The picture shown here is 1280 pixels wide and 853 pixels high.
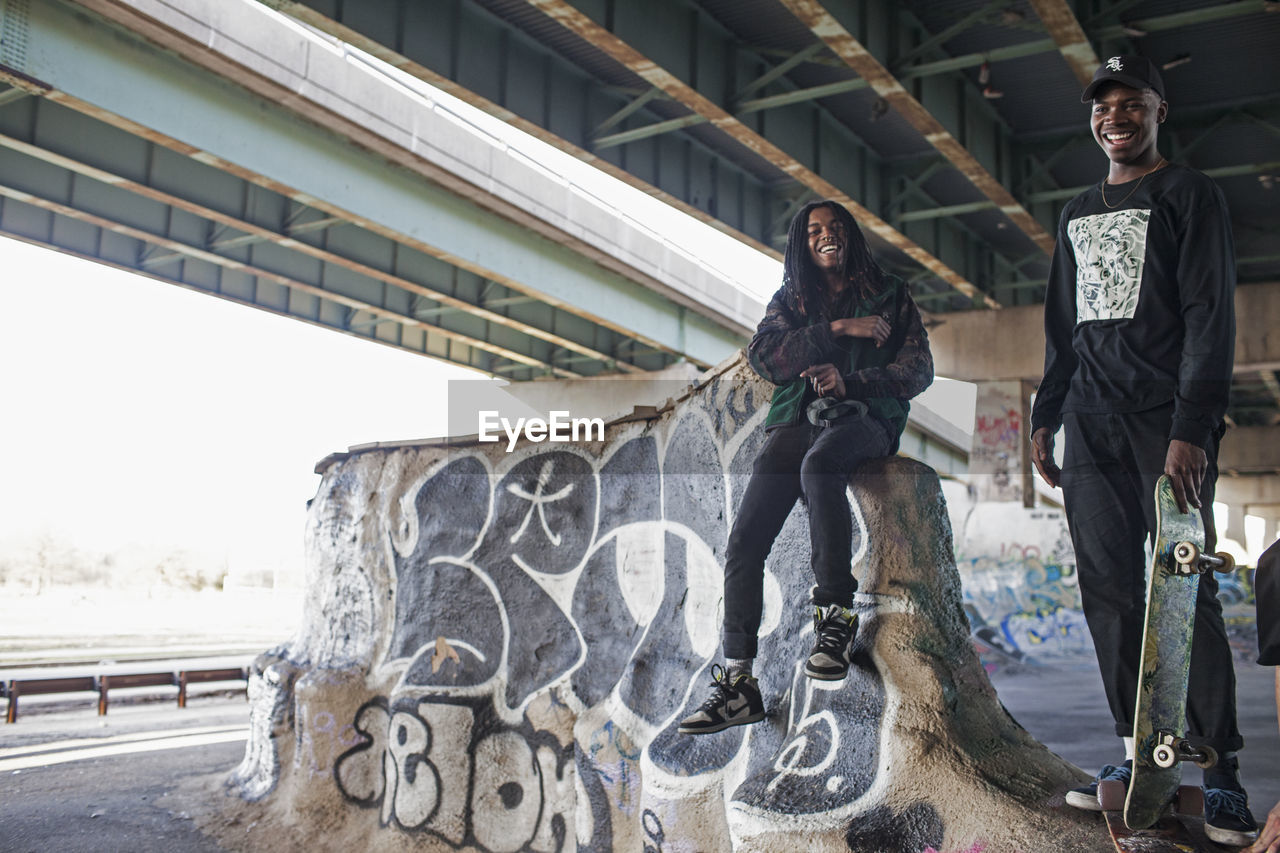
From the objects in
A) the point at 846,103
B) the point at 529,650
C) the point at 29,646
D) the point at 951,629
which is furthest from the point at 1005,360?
the point at 29,646

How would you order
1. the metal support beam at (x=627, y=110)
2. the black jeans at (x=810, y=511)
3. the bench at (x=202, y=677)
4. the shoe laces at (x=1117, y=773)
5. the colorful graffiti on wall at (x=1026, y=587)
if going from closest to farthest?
the shoe laces at (x=1117, y=773) → the black jeans at (x=810, y=511) → the metal support beam at (x=627, y=110) → the bench at (x=202, y=677) → the colorful graffiti on wall at (x=1026, y=587)

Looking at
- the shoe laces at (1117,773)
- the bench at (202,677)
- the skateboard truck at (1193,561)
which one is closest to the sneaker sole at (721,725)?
the shoe laces at (1117,773)

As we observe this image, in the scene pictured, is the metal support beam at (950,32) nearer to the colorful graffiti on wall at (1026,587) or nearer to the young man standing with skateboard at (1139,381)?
the young man standing with skateboard at (1139,381)

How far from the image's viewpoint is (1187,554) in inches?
117

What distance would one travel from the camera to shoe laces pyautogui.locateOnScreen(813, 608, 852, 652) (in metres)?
3.98

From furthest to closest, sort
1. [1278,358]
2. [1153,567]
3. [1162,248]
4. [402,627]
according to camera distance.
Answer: [1278,358]
[402,627]
[1162,248]
[1153,567]

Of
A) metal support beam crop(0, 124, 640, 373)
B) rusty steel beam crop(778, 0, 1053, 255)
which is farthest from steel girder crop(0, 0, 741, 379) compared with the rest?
rusty steel beam crop(778, 0, 1053, 255)

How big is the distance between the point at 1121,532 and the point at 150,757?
36.8 feet

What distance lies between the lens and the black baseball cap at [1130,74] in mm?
3342

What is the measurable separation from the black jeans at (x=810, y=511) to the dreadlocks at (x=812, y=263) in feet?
2.15

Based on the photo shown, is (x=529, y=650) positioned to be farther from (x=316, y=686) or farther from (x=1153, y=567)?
(x=1153, y=567)

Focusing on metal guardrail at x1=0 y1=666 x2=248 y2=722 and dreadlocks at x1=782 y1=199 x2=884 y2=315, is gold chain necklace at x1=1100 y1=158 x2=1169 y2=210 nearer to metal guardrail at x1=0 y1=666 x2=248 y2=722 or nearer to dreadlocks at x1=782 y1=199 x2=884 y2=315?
dreadlocks at x1=782 y1=199 x2=884 y2=315

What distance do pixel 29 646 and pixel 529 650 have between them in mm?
18529

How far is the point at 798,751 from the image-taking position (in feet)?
13.1
